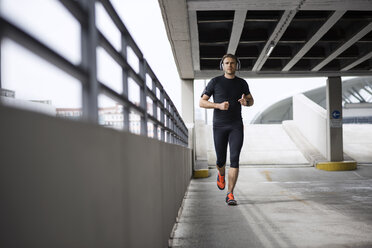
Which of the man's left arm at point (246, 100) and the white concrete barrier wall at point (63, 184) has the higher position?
the man's left arm at point (246, 100)

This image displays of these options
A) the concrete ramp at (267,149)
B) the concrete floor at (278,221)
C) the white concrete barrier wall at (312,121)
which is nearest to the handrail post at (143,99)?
the concrete floor at (278,221)

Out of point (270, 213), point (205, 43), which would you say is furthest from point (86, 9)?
point (205, 43)

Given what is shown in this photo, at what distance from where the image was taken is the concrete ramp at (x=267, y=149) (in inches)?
670

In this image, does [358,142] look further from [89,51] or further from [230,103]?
[89,51]

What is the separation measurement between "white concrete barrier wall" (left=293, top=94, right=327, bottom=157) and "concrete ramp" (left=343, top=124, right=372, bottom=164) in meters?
1.62

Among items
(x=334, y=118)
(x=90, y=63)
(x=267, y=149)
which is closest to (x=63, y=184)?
(x=90, y=63)

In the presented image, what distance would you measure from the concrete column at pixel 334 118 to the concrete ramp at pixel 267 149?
1307mm

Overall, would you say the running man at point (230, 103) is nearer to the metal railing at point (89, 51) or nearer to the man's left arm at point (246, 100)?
the man's left arm at point (246, 100)

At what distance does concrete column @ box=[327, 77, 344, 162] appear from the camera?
15.9 meters

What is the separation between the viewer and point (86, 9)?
1.54 m

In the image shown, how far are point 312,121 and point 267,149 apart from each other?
8.76 ft

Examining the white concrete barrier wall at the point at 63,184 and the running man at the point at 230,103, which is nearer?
the white concrete barrier wall at the point at 63,184

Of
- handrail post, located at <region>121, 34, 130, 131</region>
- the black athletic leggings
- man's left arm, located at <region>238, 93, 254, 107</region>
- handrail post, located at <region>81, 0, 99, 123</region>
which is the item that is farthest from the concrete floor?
handrail post, located at <region>81, 0, 99, 123</region>

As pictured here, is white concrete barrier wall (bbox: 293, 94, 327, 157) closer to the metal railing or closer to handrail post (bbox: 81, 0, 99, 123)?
the metal railing
